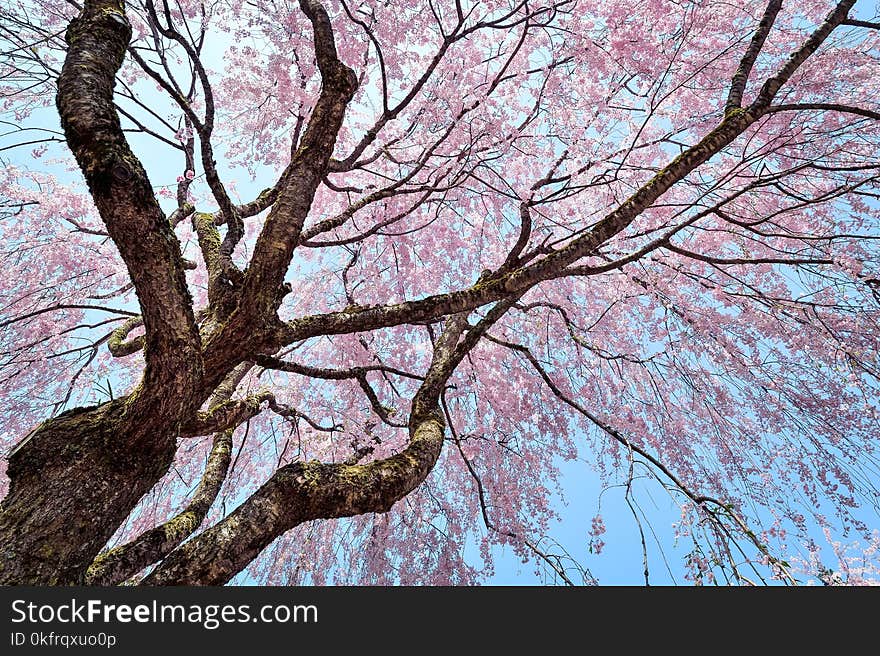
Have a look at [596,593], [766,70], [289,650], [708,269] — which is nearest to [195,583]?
[289,650]

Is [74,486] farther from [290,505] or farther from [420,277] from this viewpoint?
[420,277]

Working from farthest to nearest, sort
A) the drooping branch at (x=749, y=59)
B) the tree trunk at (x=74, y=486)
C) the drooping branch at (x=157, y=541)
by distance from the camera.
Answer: the drooping branch at (x=749, y=59), the drooping branch at (x=157, y=541), the tree trunk at (x=74, y=486)

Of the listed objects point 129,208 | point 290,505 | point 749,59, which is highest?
point 749,59

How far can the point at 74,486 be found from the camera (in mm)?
1945

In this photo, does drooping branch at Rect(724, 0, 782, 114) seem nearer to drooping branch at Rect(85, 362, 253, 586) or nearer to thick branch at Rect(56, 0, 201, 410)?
thick branch at Rect(56, 0, 201, 410)

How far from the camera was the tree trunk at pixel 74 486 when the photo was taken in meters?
1.76

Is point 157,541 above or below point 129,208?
below

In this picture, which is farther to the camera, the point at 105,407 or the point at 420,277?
the point at 420,277

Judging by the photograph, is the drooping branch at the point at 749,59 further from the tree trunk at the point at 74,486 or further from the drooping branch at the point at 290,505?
the tree trunk at the point at 74,486

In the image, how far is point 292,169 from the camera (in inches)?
101

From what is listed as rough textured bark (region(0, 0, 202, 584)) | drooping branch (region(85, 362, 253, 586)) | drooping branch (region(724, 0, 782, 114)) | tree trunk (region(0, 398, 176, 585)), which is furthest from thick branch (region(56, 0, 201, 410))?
drooping branch (region(724, 0, 782, 114))

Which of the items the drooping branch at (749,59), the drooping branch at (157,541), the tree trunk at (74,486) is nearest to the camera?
the tree trunk at (74,486)

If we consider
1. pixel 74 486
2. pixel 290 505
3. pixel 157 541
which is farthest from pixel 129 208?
pixel 157 541

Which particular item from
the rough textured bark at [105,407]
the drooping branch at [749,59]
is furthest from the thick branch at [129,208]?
the drooping branch at [749,59]
